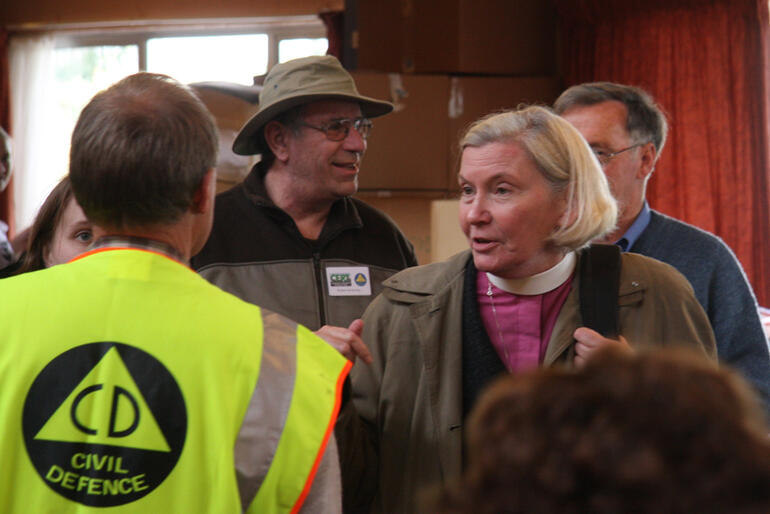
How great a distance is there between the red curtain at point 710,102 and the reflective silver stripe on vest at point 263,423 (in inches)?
161

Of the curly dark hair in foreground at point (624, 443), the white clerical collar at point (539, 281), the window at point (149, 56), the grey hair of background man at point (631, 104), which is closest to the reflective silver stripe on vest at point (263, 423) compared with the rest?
the curly dark hair in foreground at point (624, 443)

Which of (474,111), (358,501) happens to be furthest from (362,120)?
(474,111)

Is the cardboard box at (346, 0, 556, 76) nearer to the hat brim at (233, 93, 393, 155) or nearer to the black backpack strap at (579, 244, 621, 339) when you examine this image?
the hat brim at (233, 93, 393, 155)

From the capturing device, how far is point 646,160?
251 cm

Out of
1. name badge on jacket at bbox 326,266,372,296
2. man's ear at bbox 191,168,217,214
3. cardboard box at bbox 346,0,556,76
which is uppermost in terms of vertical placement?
cardboard box at bbox 346,0,556,76

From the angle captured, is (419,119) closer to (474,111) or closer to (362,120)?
(474,111)

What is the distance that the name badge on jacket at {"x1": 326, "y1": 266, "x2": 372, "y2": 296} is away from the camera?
2385 mm

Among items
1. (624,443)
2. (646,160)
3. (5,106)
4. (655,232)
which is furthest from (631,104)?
(5,106)

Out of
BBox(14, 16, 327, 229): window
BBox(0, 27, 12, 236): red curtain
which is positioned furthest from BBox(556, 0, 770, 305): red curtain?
BBox(0, 27, 12, 236): red curtain

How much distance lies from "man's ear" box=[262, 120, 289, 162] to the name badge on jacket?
0.37m

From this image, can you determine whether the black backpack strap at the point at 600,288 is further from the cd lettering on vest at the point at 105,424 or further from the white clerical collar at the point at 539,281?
the cd lettering on vest at the point at 105,424

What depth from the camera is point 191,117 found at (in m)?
1.25

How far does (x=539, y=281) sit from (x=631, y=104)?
93 cm

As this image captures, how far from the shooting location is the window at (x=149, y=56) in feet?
23.9
